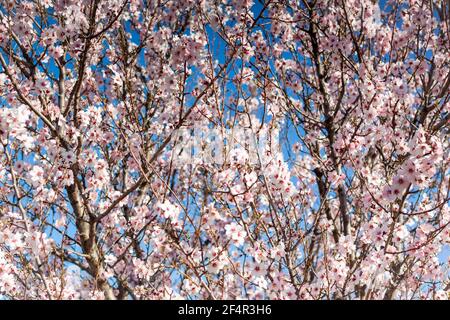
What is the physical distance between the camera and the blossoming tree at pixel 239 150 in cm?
347

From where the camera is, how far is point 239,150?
3771mm

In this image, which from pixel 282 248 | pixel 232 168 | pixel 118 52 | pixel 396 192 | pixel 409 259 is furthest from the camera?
pixel 118 52

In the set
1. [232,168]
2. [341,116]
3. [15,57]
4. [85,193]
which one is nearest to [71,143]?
[85,193]

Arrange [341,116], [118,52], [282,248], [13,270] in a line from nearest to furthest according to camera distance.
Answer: [282,248]
[13,270]
[341,116]
[118,52]

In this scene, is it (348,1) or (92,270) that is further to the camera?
(348,1)

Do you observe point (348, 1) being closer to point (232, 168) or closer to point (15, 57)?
point (232, 168)

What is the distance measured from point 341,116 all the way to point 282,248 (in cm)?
243

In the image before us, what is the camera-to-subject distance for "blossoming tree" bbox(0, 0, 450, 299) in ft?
11.4

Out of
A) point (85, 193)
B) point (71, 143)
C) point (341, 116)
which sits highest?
point (341, 116)

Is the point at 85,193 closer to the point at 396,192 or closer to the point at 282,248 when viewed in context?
the point at 282,248

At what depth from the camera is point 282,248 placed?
11.0 feet
